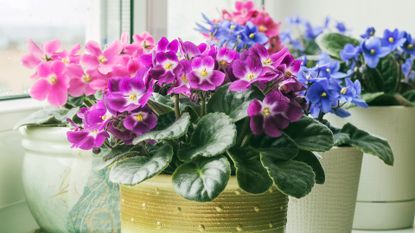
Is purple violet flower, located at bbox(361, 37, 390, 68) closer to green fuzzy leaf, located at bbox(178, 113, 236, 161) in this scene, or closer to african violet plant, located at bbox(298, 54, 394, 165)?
african violet plant, located at bbox(298, 54, 394, 165)

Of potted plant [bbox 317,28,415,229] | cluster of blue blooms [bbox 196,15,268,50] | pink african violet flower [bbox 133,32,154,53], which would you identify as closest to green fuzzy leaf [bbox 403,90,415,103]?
potted plant [bbox 317,28,415,229]

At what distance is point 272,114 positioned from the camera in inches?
35.8

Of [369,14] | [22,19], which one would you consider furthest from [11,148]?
[369,14]

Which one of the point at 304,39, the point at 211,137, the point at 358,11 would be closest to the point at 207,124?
the point at 211,137

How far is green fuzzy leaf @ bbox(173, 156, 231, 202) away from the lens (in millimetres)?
A: 812

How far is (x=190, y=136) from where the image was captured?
94 cm

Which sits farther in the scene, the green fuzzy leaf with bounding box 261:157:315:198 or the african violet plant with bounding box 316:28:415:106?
the african violet plant with bounding box 316:28:415:106

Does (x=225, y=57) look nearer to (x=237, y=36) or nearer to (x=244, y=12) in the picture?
(x=237, y=36)

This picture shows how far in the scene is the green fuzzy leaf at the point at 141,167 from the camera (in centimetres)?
85

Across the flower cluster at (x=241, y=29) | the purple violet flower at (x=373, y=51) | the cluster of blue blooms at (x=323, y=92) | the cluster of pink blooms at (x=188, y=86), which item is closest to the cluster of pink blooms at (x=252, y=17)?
the flower cluster at (x=241, y=29)

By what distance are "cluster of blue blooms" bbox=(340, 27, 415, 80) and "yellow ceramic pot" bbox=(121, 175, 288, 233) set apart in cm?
65

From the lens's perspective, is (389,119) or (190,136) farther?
(389,119)

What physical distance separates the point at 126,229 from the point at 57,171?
244mm

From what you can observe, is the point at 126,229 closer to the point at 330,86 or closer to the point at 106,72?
the point at 106,72
